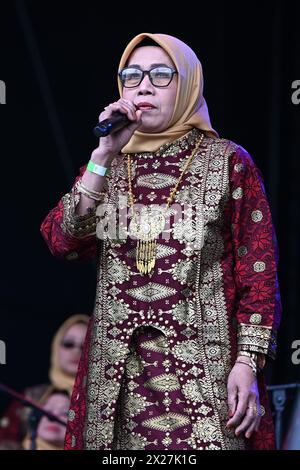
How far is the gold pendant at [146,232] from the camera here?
3.28 metres

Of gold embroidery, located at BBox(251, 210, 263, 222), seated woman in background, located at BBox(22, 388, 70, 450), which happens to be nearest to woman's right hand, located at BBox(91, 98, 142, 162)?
gold embroidery, located at BBox(251, 210, 263, 222)

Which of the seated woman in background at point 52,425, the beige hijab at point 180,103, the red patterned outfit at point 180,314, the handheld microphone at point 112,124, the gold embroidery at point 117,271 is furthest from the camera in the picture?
the seated woman in background at point 52,425

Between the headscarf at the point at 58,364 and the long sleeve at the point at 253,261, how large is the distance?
117 inches

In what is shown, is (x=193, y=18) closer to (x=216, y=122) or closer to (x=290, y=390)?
(x=216, y=122)

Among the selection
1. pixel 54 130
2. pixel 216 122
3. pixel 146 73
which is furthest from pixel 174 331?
pixel 54 130

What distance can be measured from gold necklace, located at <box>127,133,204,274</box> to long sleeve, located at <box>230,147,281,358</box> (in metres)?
0.19

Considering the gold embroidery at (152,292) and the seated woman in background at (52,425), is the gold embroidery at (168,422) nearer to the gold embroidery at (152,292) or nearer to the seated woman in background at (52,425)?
the gold embroidery at (152,292)

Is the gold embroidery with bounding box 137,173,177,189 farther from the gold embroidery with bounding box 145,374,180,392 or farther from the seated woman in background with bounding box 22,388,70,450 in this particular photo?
the seated woman in background with bounding box 22,388,70,450

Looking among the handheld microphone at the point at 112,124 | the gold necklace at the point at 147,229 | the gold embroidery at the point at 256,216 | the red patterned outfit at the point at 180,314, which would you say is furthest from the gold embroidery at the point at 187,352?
the handheld microphone at the point at 112,124

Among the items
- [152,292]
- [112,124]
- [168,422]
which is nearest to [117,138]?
[112,124]

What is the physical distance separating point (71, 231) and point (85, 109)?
120 inches

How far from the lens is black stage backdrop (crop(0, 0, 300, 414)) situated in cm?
585

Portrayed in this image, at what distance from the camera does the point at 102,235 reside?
335cm
